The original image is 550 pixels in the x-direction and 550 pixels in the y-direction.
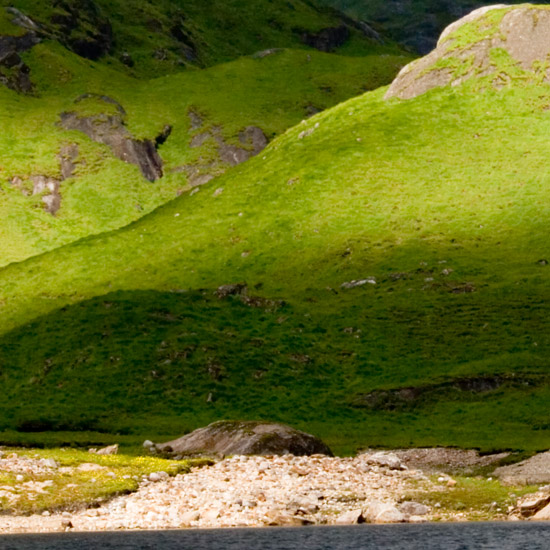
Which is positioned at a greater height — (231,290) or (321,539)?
(231,290)

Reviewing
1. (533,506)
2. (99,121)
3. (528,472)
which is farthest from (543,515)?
(99,121)

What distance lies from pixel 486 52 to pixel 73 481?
10203 centimetres

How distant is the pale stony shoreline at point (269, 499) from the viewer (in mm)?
46781

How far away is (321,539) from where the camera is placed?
4275 centimetres

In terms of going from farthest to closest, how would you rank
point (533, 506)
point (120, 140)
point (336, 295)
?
1. point (120, 140)
2. point (336, 295)
3. point (533, 506)

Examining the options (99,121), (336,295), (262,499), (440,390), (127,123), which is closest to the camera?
(262,499)

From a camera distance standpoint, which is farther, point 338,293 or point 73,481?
point 338,293

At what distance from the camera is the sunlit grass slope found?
79.0 metres

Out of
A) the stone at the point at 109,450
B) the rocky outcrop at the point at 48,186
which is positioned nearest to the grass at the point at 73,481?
the stone at the point at 109,450

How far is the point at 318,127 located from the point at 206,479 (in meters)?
93.1

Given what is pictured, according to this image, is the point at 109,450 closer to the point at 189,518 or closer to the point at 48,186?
the point at 189,518

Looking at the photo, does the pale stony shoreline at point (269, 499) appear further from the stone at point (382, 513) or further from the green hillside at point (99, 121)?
the green hillside at point (99, 121)

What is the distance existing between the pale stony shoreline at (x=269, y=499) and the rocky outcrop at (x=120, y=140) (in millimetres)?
106238

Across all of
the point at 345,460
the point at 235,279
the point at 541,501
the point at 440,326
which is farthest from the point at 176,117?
the point at 541,501
